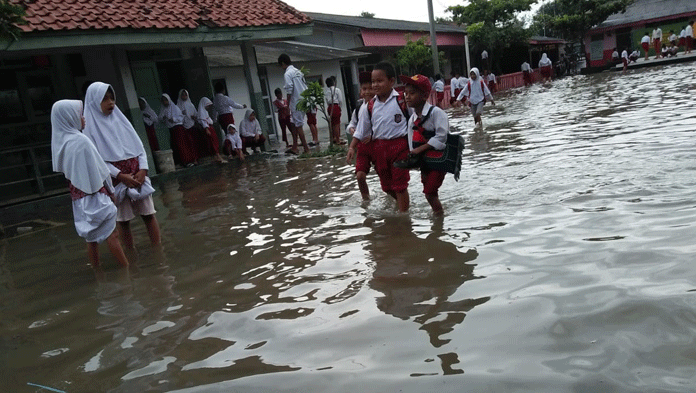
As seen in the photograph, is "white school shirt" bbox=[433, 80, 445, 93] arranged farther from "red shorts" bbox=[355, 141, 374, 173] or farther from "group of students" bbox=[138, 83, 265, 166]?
"red shorts" bbox=[355, 141, 374, 173]

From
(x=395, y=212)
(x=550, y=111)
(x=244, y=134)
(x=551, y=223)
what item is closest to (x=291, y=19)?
(x=244, y=134)

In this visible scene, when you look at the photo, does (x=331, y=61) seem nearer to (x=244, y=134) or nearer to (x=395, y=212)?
(x=244, y=134)

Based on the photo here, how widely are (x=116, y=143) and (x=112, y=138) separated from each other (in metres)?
0.06

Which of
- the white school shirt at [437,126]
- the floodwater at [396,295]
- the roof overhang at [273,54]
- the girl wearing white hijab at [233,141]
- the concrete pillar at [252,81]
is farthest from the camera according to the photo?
the roof overhang at [273,54]

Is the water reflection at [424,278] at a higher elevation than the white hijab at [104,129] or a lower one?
lower

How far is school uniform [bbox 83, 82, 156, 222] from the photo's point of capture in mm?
5304

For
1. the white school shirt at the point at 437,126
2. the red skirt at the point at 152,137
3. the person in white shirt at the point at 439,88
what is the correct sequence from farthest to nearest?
the person in white shirt at the point at 439,88 < the red skirt at the point at 152,137 < the white school shirt at the point at 437,126

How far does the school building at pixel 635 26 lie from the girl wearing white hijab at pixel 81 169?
3960cm

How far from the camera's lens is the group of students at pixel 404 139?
18.0 feet

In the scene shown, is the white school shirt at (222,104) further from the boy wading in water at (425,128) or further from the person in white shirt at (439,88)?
the person in white shirt at (439,88)

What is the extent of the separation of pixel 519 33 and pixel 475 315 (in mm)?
32746

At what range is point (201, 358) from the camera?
10.6 feet

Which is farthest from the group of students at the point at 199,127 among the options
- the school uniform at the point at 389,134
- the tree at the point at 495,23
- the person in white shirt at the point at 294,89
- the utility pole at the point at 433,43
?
the tree at the point at 495,23

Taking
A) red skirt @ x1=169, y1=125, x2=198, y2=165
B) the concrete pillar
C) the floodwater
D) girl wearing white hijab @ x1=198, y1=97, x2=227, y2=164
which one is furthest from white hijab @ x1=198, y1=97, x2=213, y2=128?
the floodwater
